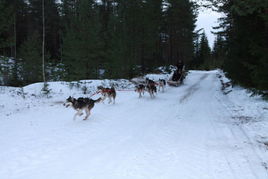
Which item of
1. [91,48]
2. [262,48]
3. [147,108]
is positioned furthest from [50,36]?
[262,48]

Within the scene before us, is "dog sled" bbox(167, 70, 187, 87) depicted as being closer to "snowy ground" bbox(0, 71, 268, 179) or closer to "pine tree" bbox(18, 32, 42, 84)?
"snowy ground" bbox(0, 71, 268, 179)

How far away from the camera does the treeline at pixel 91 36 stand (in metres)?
22.5

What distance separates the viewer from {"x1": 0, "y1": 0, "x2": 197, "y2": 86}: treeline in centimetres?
2250

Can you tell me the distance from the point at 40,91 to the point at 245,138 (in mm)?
13244

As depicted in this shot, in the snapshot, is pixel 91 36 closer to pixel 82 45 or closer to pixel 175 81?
pixel 82 45

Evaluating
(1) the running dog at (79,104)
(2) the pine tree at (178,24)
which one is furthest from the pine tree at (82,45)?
(2) the pine tree at (178,24)

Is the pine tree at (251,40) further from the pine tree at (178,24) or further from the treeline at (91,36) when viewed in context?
the pine tree at (178,24)

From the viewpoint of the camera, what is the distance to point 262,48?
9828 mm

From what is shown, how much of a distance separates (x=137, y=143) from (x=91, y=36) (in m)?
18.2

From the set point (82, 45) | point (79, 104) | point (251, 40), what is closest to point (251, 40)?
point (251, 40)

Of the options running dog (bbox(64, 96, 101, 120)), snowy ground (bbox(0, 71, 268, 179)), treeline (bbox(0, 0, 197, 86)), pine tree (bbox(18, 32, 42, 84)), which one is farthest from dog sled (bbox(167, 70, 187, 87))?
pine tree (bbox(18, 32, 42, 84))

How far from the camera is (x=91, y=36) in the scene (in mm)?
22562

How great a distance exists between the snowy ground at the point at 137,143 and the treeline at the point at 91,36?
18.8 feet

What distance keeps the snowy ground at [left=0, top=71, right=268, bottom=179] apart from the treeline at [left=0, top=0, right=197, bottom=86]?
575cm
